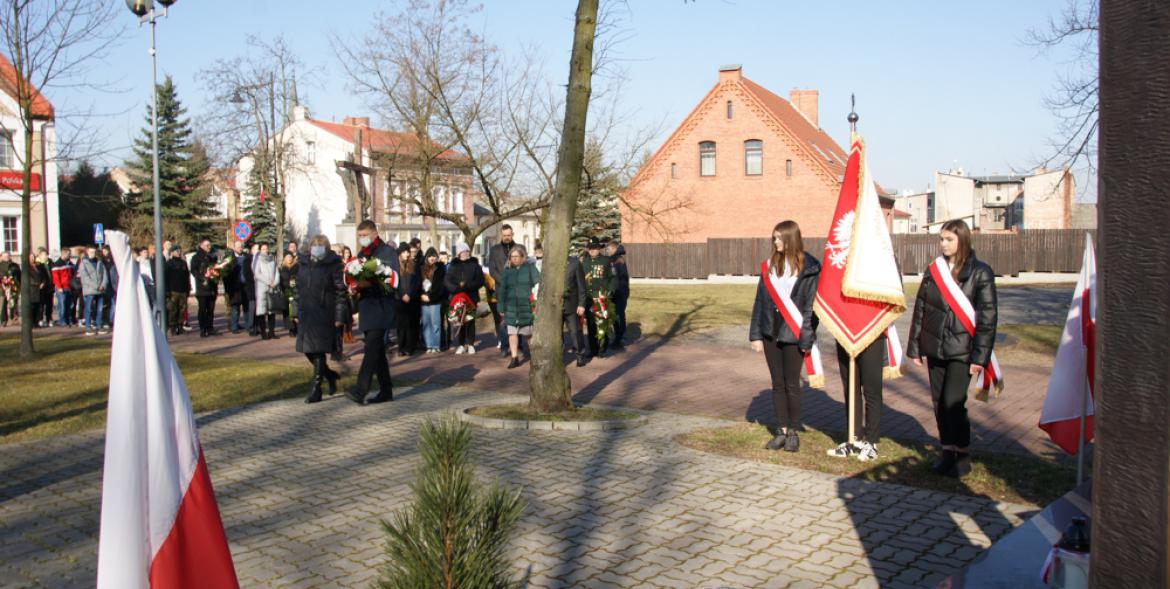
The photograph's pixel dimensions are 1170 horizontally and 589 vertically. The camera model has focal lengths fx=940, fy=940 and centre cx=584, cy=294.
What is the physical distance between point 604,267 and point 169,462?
1434 cm

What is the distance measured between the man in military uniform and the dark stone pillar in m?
13.4

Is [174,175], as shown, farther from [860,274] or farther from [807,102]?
[860,274]

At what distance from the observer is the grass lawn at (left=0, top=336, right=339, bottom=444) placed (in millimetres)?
10086

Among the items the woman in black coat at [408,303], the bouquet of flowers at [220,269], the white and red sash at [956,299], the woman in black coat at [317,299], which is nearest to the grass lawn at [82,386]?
the woman in black coat at [317,299]

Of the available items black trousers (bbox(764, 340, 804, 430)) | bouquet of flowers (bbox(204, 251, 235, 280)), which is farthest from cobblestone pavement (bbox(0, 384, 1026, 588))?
bouquet of flowers (bbox(204, 251, 235, 280))

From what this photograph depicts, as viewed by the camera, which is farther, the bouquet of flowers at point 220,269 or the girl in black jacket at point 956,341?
the bouquet of flowers at point 220,269

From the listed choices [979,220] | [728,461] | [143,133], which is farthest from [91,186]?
[979,220]

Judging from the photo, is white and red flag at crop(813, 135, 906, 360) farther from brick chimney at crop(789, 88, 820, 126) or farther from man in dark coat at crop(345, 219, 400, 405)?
brick chimney at crop(789, 88, 820, 126)

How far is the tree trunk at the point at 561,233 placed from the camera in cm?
972

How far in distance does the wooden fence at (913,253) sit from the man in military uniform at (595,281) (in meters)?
29.5

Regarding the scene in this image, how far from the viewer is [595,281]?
1650 cm

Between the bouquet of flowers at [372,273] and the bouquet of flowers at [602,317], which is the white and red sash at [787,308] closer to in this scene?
the bouquet of flowers at [372,273]

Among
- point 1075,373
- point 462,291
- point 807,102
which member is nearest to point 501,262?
point 462,291

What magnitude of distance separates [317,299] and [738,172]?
41667 mm
